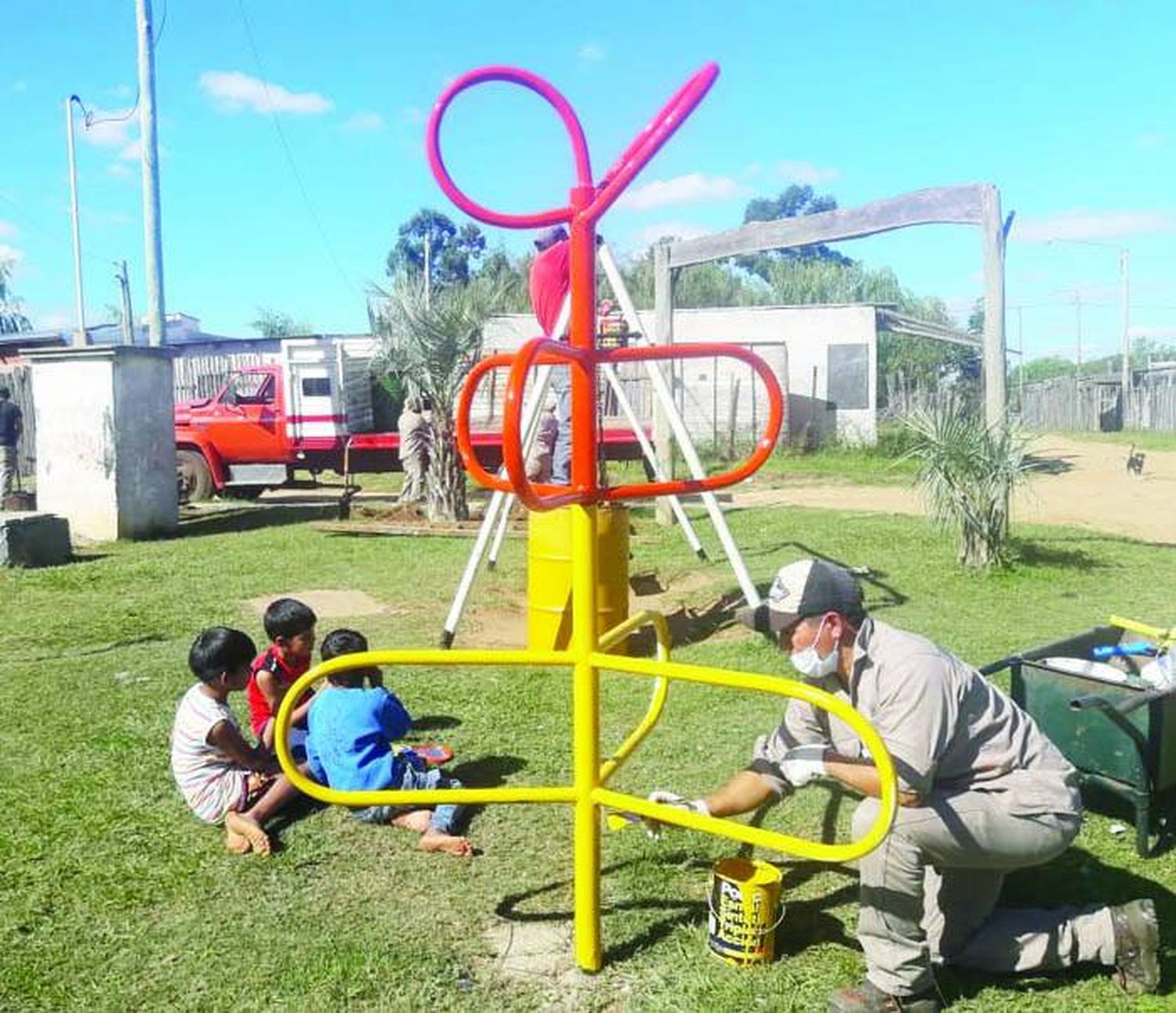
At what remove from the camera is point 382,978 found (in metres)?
3.14

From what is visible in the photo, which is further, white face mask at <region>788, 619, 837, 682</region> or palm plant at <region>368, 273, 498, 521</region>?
palm plant at <region>368, 273, 498, 521</region>

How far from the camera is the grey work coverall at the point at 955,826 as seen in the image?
9.54ft

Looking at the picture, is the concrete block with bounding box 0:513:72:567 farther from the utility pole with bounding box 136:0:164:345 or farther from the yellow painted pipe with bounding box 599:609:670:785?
the yellow painted pipe with bounding box 599:609:670:785

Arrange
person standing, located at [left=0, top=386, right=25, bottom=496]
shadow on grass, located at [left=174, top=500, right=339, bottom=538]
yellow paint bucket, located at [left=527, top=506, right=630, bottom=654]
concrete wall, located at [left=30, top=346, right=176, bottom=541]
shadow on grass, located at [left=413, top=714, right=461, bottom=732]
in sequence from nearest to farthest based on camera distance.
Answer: shadow on grass, located at [left=413, top=714, right=461, bottom=732] < yellow paint bucket, located at [left=527, top=506, right=630, bottom=654] < concrete wall, located at [left=30, top=346, right=176, bottom=541] < shadow on grass, located at [left=174, top=500, right=339, bottom=538] < person standing, located at [left=0, top=386, right=25, bottom=496]

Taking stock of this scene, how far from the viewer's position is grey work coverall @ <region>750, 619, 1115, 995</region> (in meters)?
2.91

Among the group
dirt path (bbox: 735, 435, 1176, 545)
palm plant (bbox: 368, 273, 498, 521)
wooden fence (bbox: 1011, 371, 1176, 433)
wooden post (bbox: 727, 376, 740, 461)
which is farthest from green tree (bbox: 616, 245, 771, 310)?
palm plant (bbox: 368, 273, 498, 521)

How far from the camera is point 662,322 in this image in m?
11.5

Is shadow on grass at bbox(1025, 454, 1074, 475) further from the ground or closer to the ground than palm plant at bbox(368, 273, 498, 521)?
closer to the ground

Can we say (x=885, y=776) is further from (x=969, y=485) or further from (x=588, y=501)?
(x=969, y=485)

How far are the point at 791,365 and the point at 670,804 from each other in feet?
75.1

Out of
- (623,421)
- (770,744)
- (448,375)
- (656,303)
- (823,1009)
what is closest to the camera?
(823,1009)

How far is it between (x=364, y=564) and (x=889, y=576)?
4598 mm

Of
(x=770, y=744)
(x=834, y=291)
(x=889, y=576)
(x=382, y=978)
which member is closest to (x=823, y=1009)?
(x=770, y=744)

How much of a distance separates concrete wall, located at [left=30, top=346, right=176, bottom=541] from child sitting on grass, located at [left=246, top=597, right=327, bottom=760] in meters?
8.72
